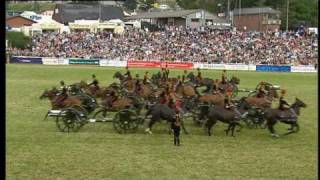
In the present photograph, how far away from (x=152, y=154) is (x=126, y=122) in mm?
2881

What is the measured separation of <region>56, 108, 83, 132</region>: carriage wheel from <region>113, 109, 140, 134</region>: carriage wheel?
1.06m

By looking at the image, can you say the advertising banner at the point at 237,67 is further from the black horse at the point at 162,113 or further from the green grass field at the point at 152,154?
the black horse at the point at 162,113

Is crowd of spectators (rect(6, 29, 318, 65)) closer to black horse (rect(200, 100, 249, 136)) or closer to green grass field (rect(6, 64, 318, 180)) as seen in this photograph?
green grass field (rect(6, 64, 318, 180))

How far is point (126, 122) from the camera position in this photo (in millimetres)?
14117

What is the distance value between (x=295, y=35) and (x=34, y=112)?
37492mm

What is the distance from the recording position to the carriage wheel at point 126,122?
14016 millimetres

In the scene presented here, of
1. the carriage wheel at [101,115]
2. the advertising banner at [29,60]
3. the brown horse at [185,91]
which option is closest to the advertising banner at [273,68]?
the advertising banner at [29,60]

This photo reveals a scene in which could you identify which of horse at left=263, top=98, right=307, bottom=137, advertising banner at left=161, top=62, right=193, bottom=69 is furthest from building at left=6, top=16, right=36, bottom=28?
advertising banner at left=161, top=62, right=193, bottom=69

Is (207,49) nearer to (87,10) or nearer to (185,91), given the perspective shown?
(185,91)

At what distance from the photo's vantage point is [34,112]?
18.2 m

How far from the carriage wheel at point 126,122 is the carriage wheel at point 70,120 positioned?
1.06 metres

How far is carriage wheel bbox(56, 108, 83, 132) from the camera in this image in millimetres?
13891

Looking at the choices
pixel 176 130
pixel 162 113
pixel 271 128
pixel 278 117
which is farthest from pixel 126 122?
pixel 278 117
